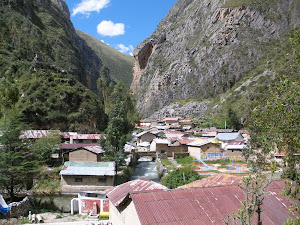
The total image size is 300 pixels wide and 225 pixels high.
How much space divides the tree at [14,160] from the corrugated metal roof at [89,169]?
343 cm

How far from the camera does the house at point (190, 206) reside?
10664mm

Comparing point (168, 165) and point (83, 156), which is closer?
point (83, 156)

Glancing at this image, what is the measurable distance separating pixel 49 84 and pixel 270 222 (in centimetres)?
6265

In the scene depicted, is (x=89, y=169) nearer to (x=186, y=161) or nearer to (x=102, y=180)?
(x=102, y=180)

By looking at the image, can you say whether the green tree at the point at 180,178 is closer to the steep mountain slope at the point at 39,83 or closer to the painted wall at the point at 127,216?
the painted wall at the point at 127,216

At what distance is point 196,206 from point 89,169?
2011 cm

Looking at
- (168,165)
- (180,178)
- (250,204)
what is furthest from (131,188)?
(168,165)

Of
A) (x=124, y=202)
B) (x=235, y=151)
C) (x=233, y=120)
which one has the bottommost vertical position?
(x=235, y=151)

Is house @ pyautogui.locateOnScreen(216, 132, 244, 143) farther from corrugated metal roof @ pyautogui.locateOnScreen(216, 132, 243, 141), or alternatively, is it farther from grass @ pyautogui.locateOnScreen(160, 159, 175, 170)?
grass @ pyautogui.locateOnScreen(160, 159, 175, 170)

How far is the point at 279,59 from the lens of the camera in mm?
82625

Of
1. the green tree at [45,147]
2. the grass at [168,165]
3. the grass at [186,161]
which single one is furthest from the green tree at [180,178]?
the green tree at [45,147]

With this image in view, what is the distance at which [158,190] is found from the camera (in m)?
12.1

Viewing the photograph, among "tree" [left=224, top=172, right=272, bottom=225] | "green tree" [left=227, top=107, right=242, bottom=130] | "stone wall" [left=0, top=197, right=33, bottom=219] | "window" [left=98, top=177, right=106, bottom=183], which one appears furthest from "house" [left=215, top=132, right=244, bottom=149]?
"tree" [left=224, top=172, right=272, bottom=225]

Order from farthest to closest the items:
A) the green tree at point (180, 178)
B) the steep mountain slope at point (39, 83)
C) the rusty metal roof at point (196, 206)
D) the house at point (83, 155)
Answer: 1. the steep mountain slope at point (39, 83)
2. the house at point (83, 155)
3. the green tree at point (180, 178)
4. the rusty metal roof at point (196, 206)
